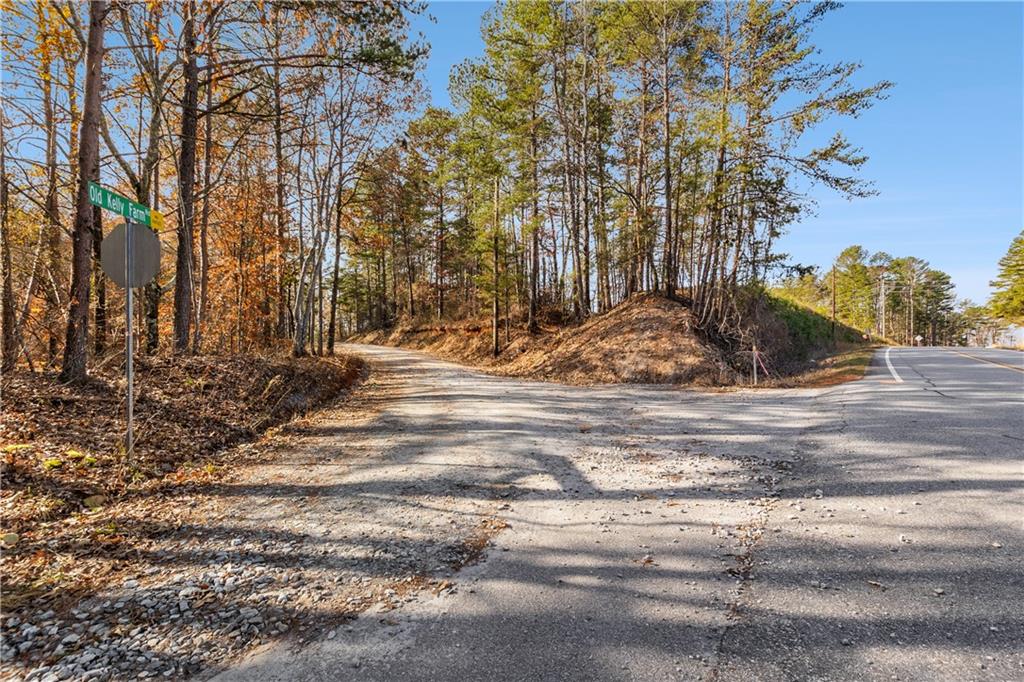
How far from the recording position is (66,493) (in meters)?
4.38

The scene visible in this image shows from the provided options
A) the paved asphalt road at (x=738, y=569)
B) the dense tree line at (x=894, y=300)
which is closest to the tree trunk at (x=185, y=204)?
the paved asphalt road at (x=738, y=569)

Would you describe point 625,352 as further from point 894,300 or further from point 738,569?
point 894,300

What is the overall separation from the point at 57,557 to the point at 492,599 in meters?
3.28

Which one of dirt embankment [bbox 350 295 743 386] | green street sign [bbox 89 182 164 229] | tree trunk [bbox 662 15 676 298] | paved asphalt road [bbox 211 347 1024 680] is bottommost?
paved asphalt road [bbox 211 347 1024 680]

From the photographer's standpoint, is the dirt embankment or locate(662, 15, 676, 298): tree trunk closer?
the dirt embankment

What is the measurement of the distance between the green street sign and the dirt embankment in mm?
10373

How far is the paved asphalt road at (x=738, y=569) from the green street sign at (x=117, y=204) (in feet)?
14.2

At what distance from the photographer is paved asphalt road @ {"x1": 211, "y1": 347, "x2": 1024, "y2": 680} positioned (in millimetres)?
2309

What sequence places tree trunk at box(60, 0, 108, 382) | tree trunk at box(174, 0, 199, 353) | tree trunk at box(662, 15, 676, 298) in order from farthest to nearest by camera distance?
tree trunk at box(662, 15, 676, 298) < tree trunk at box(174, 0, 199, 353) < tree trunk at box(60, 0, 108, 382)

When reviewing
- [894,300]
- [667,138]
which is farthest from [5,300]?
[894,300]

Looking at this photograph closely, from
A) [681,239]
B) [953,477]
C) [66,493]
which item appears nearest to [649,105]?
[681,239]

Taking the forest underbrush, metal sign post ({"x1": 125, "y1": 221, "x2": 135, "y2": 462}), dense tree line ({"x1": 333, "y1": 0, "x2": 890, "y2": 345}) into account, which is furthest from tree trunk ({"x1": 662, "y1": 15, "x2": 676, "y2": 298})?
metal sign post ({"x1": 125, "y1": 221, "x2": 135, "y2": 462})

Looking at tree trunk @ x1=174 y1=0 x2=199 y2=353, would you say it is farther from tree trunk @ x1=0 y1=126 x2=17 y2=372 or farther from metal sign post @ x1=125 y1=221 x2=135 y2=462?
metal sign post @ x1=125 y1=221 x2=135 y2=462

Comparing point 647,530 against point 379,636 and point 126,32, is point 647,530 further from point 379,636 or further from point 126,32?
point 126,32
